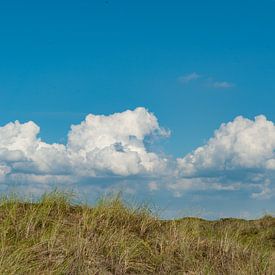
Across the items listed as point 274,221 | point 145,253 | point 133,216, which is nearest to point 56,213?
point 133,216

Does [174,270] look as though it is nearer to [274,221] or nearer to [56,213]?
[56,213]

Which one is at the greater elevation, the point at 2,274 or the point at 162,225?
the point at 162,225

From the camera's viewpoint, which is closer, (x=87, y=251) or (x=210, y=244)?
(x=87, y=251)

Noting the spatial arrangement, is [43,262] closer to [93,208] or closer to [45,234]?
[45,234]

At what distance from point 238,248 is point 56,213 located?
487 cm

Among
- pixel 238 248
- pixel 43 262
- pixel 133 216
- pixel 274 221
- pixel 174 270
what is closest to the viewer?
pixel 43 262

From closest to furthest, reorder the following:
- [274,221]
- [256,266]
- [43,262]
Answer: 1. [43,262]
2. [256,266]
3. [274,221]

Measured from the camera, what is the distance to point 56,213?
15453mm

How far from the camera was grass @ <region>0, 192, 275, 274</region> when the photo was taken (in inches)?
461

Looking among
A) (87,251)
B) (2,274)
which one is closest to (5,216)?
(87,251)

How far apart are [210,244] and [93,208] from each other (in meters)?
3.31

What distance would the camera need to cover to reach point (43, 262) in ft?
37.6

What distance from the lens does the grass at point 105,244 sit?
11711 millimetres

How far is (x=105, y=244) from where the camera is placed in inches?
503
